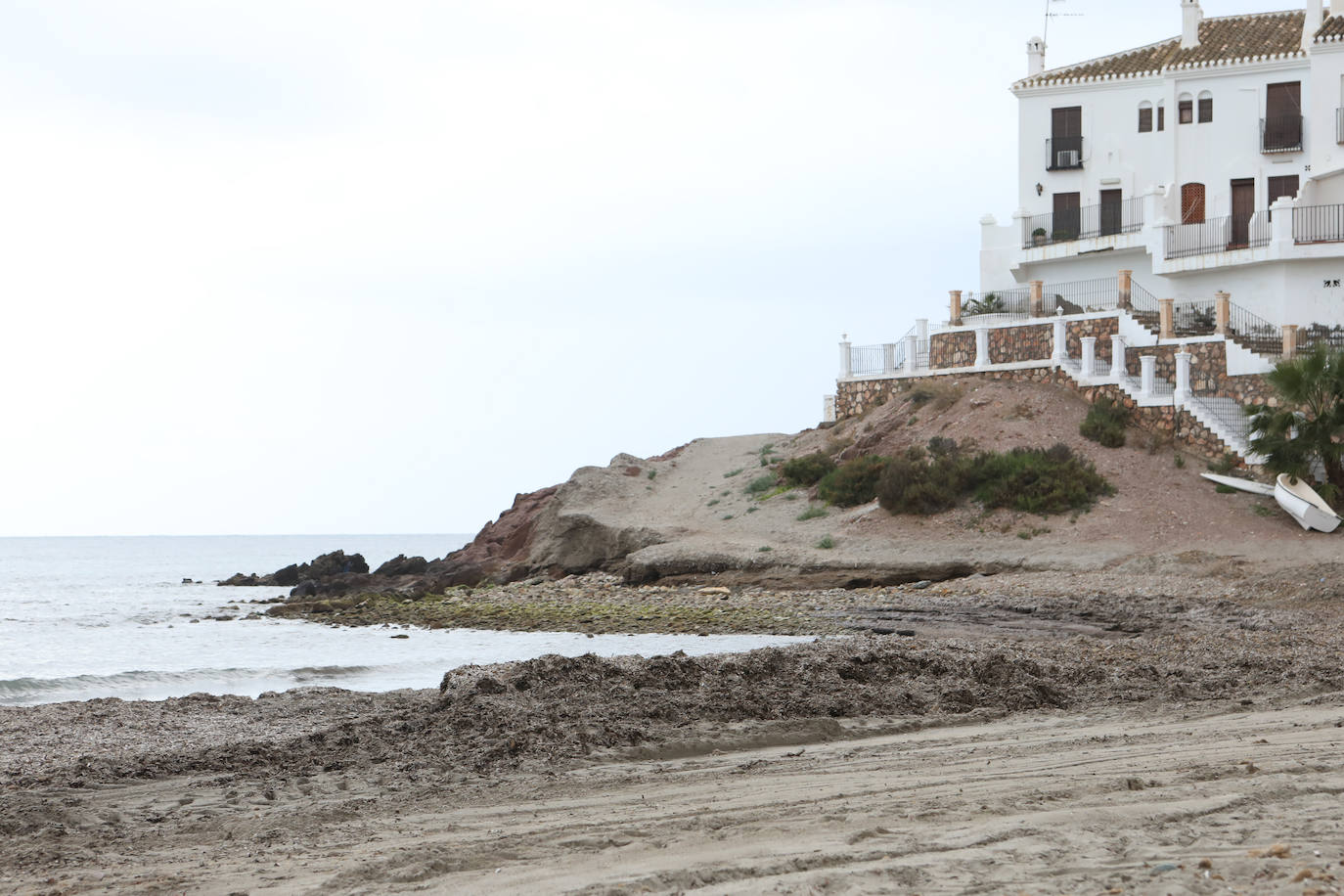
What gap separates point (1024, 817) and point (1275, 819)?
1136 mm

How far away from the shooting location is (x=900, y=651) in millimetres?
14664

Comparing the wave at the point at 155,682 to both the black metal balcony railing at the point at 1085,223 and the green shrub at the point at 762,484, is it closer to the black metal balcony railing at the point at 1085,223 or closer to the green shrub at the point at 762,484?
the green shrub at the point at 762,484

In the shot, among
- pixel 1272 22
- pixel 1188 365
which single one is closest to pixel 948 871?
pixel 1188 365

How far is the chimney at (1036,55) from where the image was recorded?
4491cm

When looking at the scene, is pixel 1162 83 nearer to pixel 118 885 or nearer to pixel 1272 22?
pixel 1272 22

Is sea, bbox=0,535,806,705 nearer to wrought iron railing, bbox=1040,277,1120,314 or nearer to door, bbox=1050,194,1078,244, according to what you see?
wrought iron railing, bbox=1040,277,1120,314

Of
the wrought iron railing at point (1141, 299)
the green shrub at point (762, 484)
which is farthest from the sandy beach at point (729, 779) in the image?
the wrought iron railing at point (1141, 299)

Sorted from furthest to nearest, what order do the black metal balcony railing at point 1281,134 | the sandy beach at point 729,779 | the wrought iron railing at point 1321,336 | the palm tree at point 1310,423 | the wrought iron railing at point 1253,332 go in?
the black metal balcony railing at point 1281,134, the wrought iron railing at point 1321,336, the wrought iron railing at point 1253,332, the palm tree at point 1310,423, the sandy beach at point 729,779

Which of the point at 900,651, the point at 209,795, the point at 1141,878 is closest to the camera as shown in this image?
the point at 1141,878

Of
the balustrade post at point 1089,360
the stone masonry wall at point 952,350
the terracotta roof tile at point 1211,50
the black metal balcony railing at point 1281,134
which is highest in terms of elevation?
the terracotta roof tile at point 1211,50

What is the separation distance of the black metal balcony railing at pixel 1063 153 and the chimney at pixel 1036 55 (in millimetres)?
3253

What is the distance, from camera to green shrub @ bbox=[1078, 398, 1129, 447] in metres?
33.9

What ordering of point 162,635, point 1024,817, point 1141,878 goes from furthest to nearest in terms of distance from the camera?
point 162,635, point 1024,817, point 1141,878

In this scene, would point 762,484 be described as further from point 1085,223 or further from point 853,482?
point 1085,223
